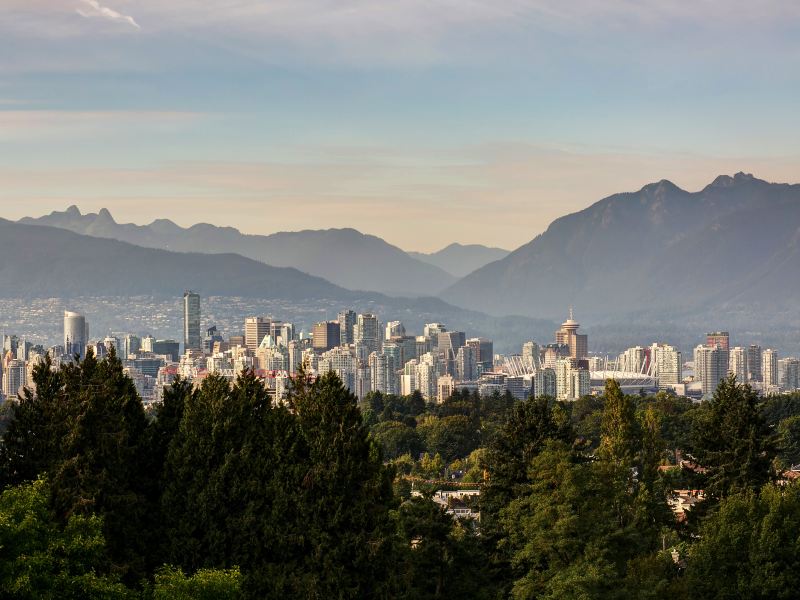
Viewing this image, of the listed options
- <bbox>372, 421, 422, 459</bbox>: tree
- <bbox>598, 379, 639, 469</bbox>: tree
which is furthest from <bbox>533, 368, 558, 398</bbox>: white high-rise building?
<bbox>598, 379, 639, 469</bbox>: tree

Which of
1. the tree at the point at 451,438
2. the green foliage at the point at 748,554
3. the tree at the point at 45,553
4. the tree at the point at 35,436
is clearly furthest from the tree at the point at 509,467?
the tree at the point at 451,438

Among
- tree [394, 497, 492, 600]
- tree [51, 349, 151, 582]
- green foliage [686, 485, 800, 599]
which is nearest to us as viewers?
tree [51, 349, 151, 582]

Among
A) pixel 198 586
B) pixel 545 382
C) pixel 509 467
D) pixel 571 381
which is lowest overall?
pixel 545 382

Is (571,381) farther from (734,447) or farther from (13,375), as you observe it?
(734,447)

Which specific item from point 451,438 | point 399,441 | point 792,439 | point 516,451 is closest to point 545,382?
point 451,438

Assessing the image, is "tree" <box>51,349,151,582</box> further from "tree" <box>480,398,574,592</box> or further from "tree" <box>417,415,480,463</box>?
"tree" <box>417,415,480,463</box>

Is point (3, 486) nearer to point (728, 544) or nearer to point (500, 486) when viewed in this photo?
point (500, 486)

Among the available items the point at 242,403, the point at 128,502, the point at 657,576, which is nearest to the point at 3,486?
the point at 128,502
